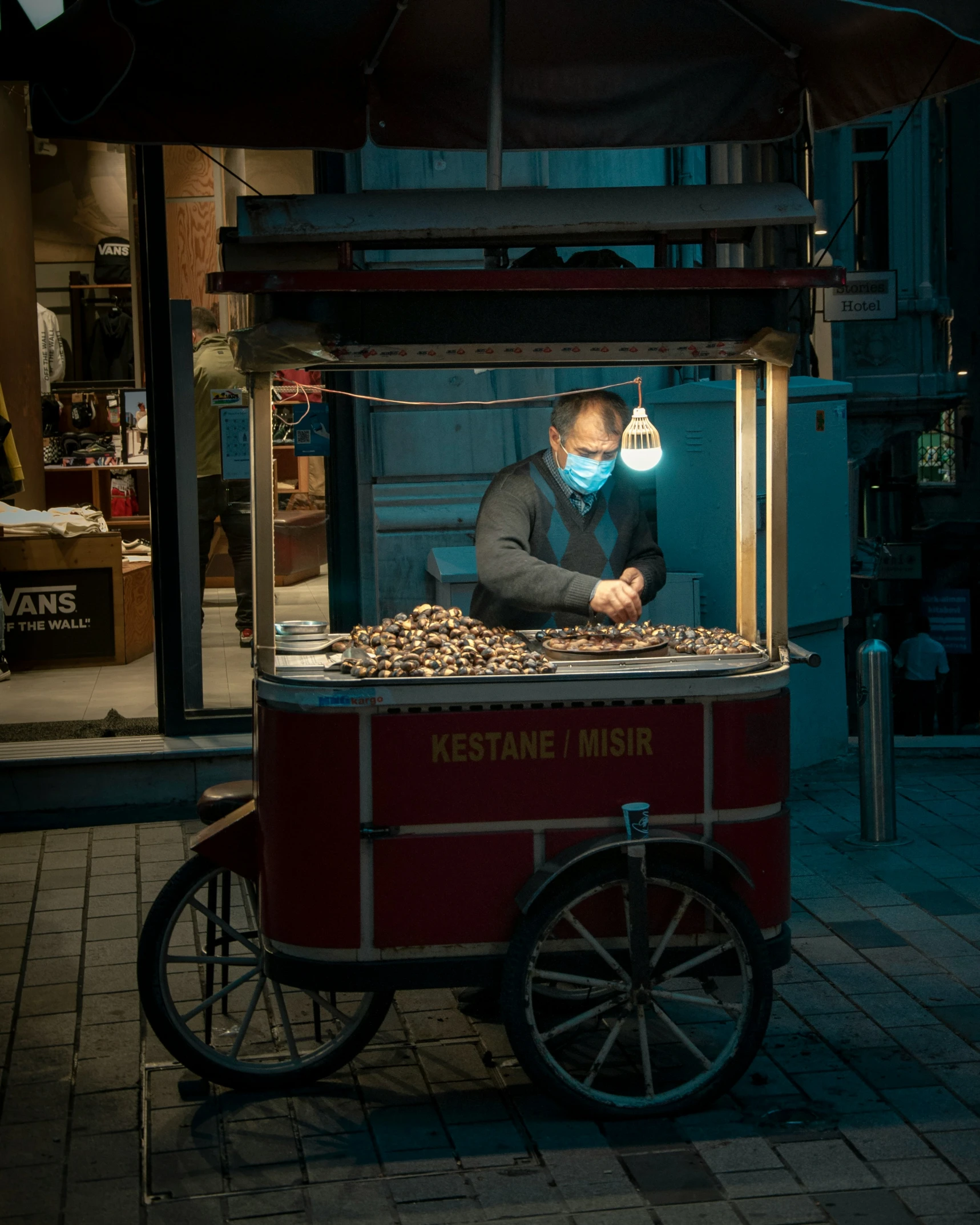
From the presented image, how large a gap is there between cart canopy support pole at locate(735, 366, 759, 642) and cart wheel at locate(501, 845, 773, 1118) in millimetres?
1086

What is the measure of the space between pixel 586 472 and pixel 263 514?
137 cm

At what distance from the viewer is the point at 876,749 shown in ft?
23.0

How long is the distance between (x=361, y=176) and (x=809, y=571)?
3.26m

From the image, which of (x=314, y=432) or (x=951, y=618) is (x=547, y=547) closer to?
(x=314, y=432)

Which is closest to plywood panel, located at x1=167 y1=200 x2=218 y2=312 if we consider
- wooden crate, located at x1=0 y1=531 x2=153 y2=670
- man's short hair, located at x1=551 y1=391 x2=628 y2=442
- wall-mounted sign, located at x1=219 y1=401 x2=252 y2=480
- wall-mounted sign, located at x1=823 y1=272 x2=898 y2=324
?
wall-mounted sign, located at x1=219 y1=401 x2=252 y2=480

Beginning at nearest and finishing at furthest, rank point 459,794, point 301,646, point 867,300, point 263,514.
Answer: point 459,794 → point 263,514 → point 301,646 → point 867,300

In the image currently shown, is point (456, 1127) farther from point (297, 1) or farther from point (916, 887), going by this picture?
point (297, 1)

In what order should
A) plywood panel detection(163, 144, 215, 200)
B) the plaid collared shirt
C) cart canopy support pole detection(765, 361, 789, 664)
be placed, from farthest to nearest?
plywood panel detection(163, 144, 215, 200) < the plaid collared shirt < cart canopy support pole detection(765, 361, 789, 664)

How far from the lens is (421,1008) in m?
5.19

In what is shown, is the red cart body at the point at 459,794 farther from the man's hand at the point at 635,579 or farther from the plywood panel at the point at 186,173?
the plywood panel at the point at 186,173

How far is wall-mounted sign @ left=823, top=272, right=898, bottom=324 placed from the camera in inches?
560

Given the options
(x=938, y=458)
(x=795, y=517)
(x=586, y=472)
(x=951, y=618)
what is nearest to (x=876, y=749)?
(x=795, y=517)

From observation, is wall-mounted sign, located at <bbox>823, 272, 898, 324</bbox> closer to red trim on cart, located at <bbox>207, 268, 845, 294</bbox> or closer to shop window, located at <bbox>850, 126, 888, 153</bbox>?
red trim on cart, located at <bbox>207, 268, 845, 294</bbox>

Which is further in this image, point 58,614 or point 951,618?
point 951,618
